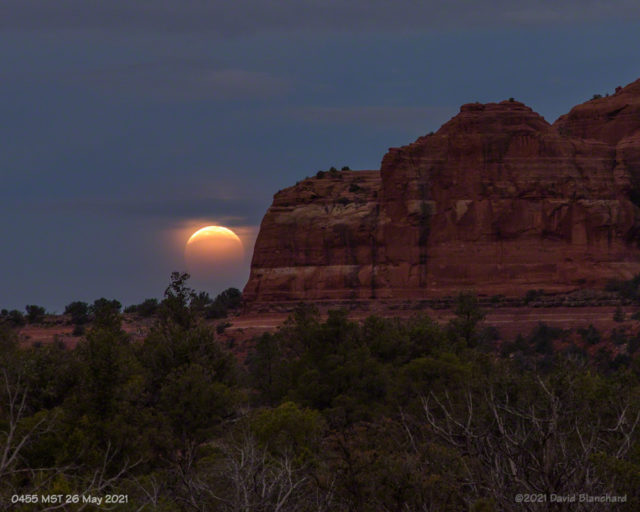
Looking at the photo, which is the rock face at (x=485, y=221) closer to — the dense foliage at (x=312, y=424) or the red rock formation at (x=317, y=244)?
the red rock formation at (x=317, y=244)

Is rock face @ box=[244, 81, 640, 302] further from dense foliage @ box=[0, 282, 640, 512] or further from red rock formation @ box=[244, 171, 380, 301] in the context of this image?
dense foliage @ box=[0, 282, 640, 512]

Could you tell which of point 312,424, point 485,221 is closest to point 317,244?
point 485,221

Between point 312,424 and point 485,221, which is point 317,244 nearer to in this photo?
point 485,221

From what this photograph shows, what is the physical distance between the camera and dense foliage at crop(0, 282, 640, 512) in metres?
16.6

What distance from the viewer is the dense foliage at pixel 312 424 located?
652 inches

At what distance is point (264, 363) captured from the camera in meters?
55.3

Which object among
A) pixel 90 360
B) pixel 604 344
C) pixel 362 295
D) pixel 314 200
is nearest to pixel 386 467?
pixel 90 360

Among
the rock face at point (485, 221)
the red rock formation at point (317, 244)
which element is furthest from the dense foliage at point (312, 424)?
the red rock formation at point (317, 244)

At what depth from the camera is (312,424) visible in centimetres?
3100

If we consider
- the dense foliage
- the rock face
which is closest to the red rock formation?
the rock face

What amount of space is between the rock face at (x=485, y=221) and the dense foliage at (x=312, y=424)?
49278 mm

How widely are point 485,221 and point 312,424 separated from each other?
76.6m

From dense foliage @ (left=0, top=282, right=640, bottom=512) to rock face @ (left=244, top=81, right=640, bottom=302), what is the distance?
49278 mm

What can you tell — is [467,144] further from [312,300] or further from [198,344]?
[198,344]
